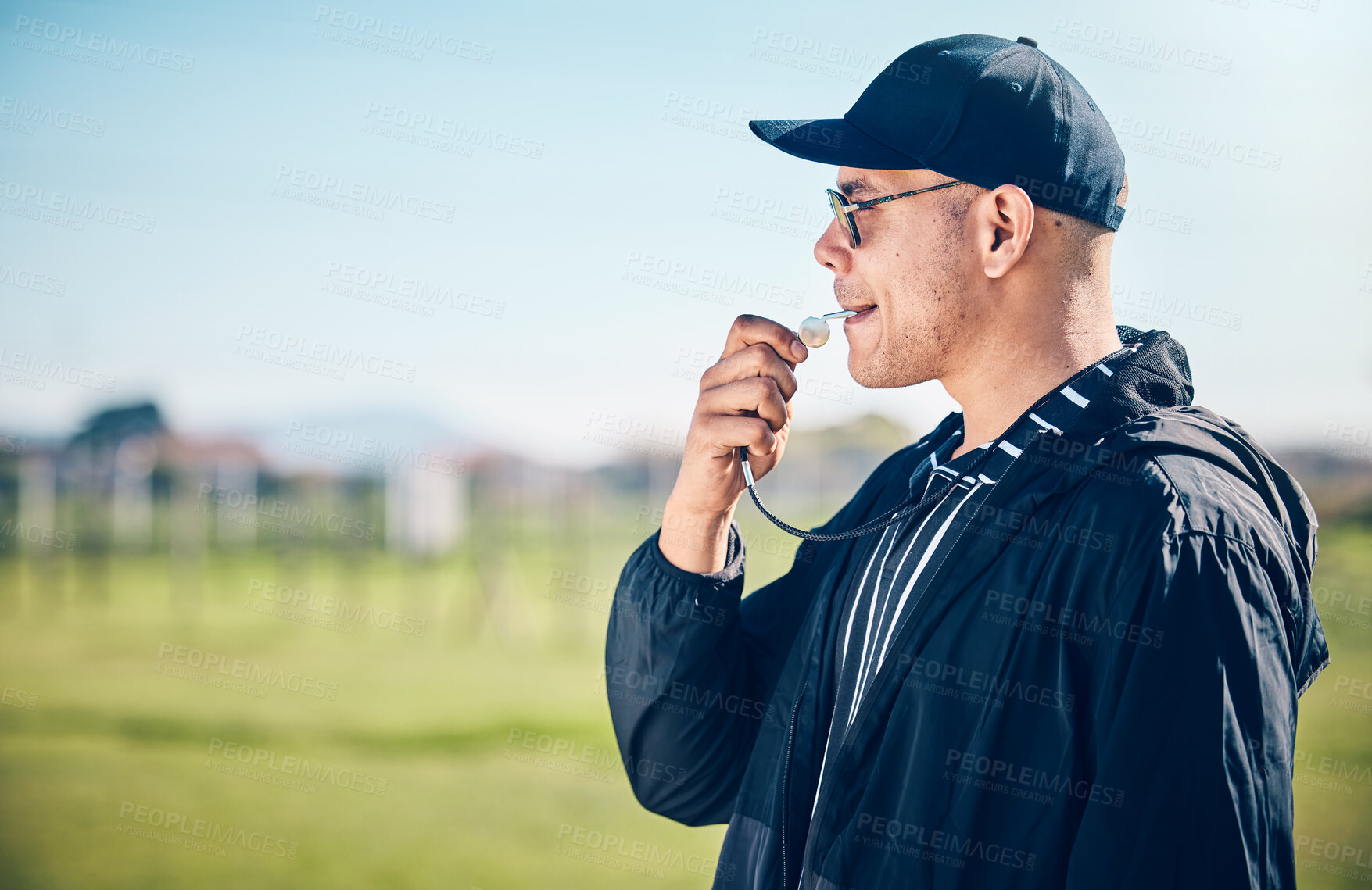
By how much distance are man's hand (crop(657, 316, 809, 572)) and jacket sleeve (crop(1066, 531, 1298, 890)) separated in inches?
37.2

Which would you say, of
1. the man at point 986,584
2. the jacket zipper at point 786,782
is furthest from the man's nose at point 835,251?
the jacket zipper at point 786,782

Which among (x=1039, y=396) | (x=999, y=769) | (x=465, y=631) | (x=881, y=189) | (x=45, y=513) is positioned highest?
(x=881, y=189)

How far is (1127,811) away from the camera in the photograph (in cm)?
136

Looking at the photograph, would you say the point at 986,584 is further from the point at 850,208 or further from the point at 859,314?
the point at 850,208

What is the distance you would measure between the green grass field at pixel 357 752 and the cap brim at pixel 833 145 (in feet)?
8.90

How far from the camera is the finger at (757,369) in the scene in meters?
2.18

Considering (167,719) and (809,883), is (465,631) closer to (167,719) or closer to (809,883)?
(167,719)

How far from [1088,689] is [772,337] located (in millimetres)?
1043

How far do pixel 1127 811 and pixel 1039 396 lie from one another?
90cm

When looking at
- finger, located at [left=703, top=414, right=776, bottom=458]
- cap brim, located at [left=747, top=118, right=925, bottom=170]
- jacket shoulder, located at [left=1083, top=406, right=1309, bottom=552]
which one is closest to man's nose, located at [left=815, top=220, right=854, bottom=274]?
cap brim, located at [left=747, top=118, right=925, bottom=170]

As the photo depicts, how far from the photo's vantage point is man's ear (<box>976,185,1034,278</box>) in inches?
75.6

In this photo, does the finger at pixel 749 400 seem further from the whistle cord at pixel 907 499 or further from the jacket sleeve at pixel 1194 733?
the jacket sleeve at pixel 1194 733

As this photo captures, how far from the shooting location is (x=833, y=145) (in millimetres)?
2127

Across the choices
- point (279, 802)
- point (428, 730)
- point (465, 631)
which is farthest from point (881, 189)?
point (465, 631)
